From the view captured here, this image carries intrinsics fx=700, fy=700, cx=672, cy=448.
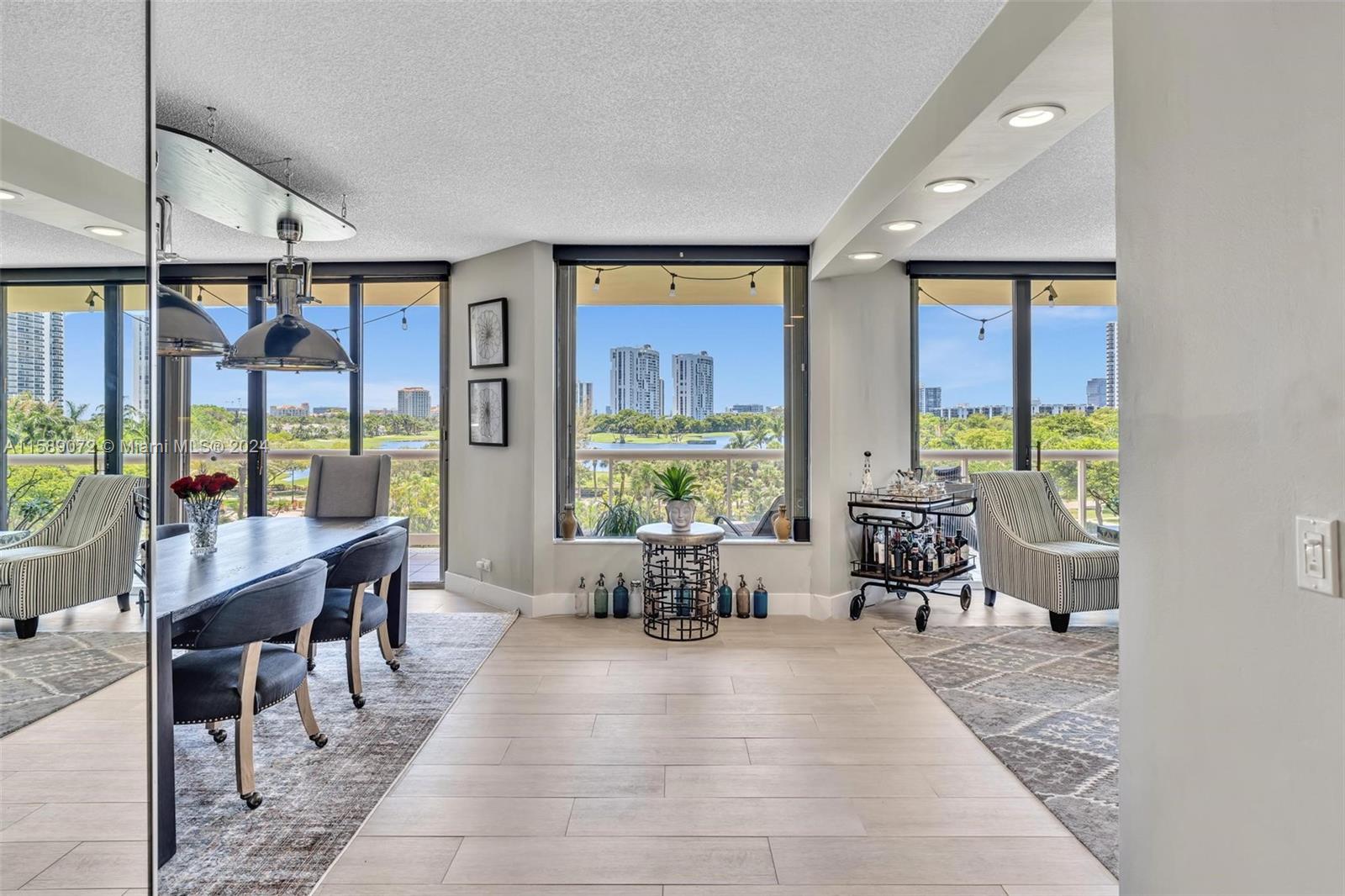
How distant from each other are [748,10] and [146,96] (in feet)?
4.97

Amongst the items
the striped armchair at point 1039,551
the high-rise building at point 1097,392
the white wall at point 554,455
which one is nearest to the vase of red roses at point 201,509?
the white wall at point 554,455

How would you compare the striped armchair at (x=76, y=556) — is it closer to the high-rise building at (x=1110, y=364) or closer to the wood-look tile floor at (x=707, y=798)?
the wood-look tile floor at (x=707, y=798)

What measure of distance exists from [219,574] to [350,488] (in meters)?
1.71

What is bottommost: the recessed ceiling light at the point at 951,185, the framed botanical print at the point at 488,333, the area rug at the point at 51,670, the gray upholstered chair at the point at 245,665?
the gray upholstered chair at the point at 245,665

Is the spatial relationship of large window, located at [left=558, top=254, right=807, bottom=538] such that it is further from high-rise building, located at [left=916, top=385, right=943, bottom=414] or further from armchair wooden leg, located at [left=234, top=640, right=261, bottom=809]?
armchair wooden leg, located at [left=234, top=640, right=261, bottom=809]

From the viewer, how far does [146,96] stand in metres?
1.49

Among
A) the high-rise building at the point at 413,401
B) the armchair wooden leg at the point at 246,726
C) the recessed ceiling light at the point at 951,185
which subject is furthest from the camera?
the high-rise building at the point at 413,401

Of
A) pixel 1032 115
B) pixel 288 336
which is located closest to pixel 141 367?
pixel 288 336

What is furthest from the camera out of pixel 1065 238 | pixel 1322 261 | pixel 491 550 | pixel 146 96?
pixel 491 550

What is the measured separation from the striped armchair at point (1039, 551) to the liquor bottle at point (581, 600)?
2.74 metres

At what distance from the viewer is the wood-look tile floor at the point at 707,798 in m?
1.97

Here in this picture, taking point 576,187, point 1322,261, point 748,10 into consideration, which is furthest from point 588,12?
point 1322,261

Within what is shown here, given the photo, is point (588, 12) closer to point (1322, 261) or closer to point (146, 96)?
point (146, 96)

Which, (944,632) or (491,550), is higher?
(491,550)
